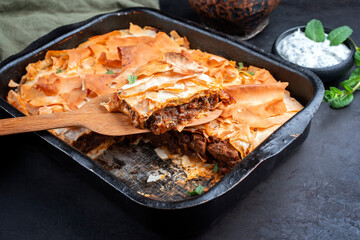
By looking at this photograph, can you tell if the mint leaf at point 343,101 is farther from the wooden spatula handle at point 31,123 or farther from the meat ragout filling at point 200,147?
the wooden spatula handle at point 31,123

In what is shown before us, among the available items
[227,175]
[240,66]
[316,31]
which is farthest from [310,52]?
[227,175]

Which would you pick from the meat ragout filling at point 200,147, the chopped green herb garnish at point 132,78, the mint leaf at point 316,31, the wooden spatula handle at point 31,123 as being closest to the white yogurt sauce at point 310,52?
the mint leaf at point 316,31

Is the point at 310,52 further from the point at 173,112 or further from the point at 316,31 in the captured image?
the point at 173,112

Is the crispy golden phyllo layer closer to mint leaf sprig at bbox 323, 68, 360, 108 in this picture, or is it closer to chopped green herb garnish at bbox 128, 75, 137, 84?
chopped green herb garnish at bbox 128, 75, 137, 84

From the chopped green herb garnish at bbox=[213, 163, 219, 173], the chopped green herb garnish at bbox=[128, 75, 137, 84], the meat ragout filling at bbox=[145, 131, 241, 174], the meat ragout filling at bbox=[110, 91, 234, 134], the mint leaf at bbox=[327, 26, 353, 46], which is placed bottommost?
the chopped green herb garnish at bbox=[213, 163, 219, 173]

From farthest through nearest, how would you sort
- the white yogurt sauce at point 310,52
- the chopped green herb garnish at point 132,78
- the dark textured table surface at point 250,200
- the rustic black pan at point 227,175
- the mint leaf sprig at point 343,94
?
the white yogurt sauce at point 310,52, the mint leaf sprig at point 343,94, the chopped green herb garnish at point 132,78, the dark textured table surface at point 250,200, the rustic black pan at point 227,175

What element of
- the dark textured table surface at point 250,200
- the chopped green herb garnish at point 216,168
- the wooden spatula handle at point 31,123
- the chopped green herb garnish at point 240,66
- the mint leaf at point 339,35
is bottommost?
the dark textured table surface at point 250,200

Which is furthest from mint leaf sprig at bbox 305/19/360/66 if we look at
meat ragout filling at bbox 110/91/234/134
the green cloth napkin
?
the green cloth napkin
